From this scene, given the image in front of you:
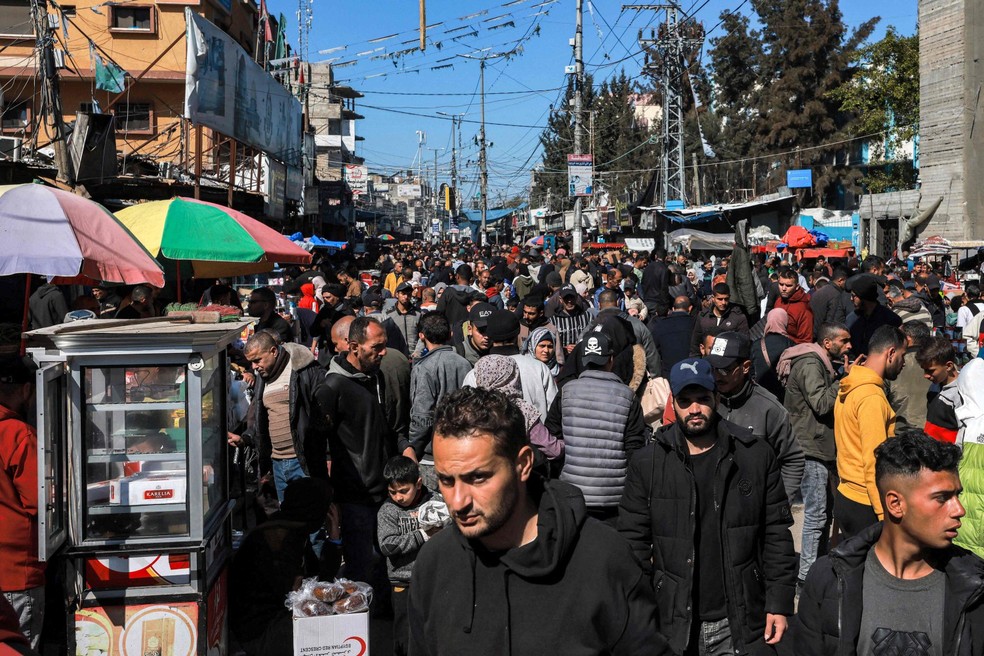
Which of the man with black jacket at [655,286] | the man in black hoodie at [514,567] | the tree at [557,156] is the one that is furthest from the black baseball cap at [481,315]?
the tree at [557,156]

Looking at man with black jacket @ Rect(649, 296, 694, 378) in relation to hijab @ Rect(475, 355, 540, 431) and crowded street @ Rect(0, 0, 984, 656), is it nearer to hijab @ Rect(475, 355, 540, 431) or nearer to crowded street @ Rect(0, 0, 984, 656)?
crowded street @ Rect(0, 0, 984, 656)

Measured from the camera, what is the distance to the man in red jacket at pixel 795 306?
1029 centimetres

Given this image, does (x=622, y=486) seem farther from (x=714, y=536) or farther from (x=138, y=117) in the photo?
(x=138, y=117)

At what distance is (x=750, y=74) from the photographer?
55094mm

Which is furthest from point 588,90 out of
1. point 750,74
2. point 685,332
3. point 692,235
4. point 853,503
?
point 853,503

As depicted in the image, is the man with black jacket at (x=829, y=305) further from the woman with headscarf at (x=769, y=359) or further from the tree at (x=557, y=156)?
the tree at (x=557, y=156)

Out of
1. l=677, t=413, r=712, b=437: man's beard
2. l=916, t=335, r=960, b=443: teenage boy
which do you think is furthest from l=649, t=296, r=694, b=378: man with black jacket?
l=677, t=413, r=712, b=437: man's beard

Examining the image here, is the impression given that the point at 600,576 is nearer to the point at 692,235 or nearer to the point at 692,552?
the point at 692,552

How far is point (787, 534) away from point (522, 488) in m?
1.99

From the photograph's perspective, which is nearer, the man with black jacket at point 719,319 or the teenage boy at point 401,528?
the teenage boy at point 401,528

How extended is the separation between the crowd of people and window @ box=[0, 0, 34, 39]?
72.2 ft

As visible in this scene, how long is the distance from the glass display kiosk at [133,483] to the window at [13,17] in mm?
25774

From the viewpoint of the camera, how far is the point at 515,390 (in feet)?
19.4

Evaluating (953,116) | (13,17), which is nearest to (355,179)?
(13,17)
